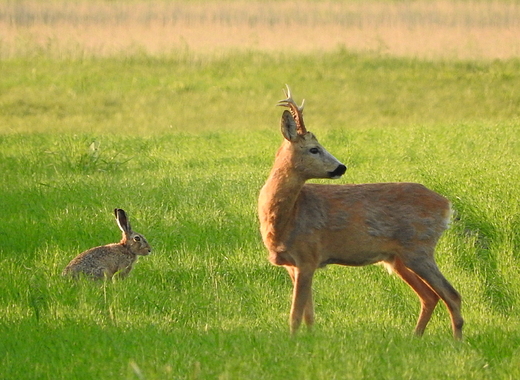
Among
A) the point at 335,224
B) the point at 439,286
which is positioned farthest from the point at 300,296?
the point at 439,286

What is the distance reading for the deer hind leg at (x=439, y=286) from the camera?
8086mm

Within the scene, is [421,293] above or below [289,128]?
below

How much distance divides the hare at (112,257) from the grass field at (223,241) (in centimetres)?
17

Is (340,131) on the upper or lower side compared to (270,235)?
lower

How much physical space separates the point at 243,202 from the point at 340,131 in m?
8.35

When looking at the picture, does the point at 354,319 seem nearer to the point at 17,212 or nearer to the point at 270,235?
the point at 270,235

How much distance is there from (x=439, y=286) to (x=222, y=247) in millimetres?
3361

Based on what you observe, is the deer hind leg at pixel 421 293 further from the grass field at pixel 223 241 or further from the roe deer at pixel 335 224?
the grass field at pixel 223 241

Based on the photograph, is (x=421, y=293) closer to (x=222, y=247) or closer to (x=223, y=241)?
(x=222, y=247)

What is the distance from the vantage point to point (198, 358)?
699 cm

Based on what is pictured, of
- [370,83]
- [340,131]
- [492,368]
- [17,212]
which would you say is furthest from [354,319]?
[370,83]

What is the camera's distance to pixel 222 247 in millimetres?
11047

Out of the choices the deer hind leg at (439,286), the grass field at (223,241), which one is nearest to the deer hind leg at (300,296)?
the grass field at (223,241)

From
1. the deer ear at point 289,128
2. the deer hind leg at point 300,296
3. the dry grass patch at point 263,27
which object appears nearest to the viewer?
the deer hind leg at point 300,296
